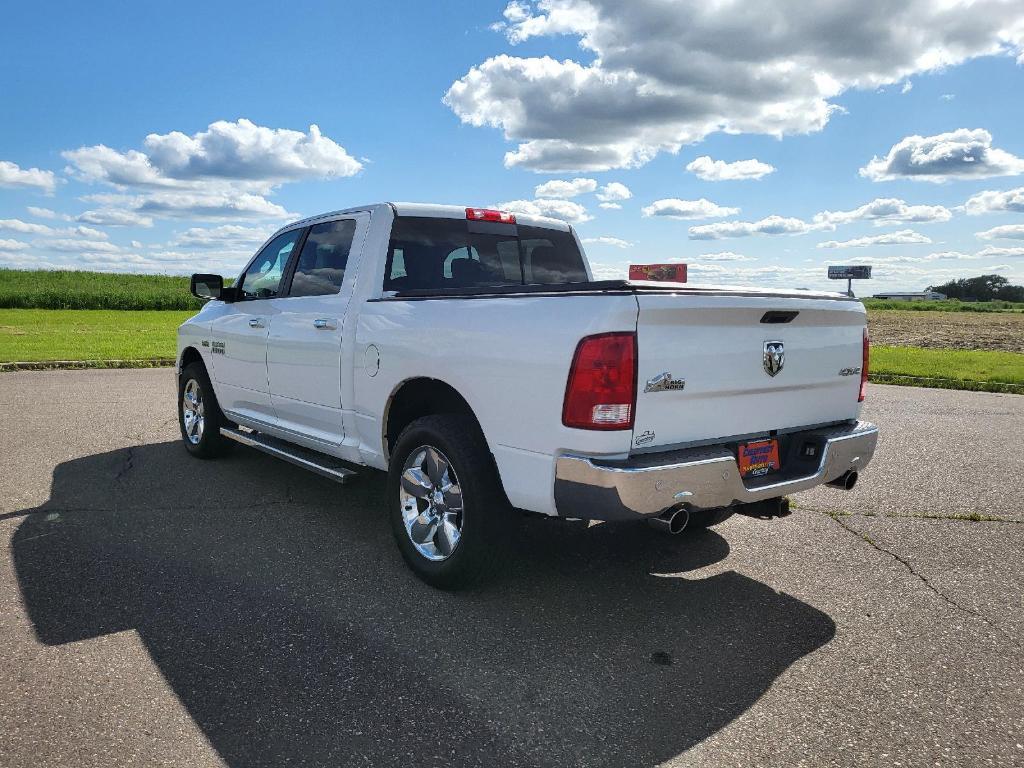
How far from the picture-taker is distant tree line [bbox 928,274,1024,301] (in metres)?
120

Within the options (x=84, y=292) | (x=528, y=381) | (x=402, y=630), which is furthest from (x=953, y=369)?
(x=84, y=292)

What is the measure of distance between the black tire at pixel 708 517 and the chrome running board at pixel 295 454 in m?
2.08

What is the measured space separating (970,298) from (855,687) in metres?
144

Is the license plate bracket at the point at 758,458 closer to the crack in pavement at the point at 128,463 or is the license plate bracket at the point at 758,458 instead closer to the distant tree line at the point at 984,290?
the crack in pavement at the point at 128,463

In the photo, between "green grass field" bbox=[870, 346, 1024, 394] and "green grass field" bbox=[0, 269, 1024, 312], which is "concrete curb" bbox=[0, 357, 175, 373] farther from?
"green grass field" bbox=[0, 269, 1024, 312]

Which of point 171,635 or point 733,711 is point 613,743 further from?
point 171,635

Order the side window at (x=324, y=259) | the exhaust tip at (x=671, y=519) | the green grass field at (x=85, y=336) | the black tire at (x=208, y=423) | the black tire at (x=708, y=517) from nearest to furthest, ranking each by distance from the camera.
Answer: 1. the exhaust tip at (x=671, y=519)
2. the black tire at (x=708, y=517)
3. the side window at (x=324, y=259)
4. the black tire at (x=208, y=423)
5. the green grass field at (x=85, y=336)

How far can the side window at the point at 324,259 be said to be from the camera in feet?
16.7

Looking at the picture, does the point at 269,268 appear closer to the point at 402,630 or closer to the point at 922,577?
the point at 402,630

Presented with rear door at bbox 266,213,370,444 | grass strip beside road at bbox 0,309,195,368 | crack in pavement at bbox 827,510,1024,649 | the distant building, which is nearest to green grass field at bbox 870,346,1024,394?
crack in pavement at bbox 827,510,1024,649

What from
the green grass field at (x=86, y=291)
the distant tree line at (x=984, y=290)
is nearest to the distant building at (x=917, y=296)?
the distant tree line at (x=984, y=290)

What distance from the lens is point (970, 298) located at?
12681 cm

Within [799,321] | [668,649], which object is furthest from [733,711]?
[799,321]

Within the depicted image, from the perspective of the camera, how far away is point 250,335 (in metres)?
5.96
